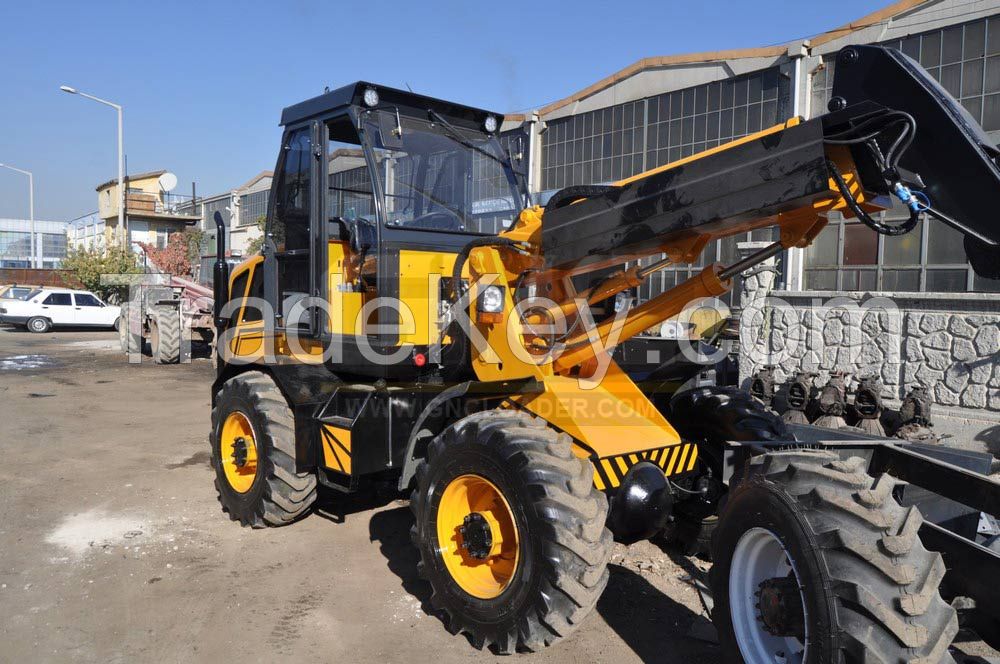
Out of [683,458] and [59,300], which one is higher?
[59,300]

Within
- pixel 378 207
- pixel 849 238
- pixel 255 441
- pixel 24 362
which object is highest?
pixel 849 238

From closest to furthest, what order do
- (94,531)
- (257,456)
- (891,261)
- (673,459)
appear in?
1. (673,459)
2. (257,456)
3. (94,531)
4. (891,261)

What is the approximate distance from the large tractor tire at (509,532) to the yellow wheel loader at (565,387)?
0.05 feet

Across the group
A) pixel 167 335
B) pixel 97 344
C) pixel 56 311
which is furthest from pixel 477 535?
pixel 56 311

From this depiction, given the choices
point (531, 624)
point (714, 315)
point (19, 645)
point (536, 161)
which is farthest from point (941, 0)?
point (19, 645)

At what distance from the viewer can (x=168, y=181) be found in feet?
101

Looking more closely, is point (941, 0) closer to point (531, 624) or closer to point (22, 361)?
point (531, 624)

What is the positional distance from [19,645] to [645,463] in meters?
3.67

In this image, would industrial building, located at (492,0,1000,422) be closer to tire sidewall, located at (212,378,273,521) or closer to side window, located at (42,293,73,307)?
tire sidewall, located at (212,378,273,521)

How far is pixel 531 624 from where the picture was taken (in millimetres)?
3785

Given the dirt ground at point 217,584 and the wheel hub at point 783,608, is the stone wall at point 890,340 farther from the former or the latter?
the wheel hub at point 783,608

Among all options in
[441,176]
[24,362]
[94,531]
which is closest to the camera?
[441,176]

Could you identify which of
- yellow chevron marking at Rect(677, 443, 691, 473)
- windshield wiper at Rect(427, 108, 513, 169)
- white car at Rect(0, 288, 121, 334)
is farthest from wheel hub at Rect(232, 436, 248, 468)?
white car at Rect(0, 288, 121, 334)

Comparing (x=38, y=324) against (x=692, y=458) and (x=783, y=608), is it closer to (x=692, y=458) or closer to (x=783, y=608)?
(x=692, y=458)
